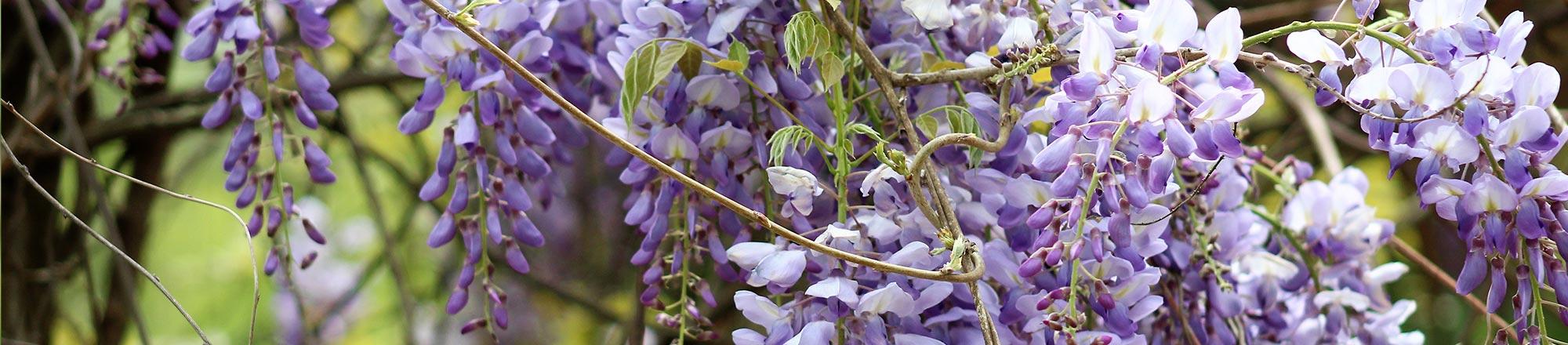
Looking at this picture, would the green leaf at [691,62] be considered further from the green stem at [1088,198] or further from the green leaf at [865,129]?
the green stem at [1088,198]

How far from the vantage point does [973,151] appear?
68 cm

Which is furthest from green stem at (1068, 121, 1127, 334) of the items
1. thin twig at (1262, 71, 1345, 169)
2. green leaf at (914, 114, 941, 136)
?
thin twig at (1262, 71, 1345, 169)

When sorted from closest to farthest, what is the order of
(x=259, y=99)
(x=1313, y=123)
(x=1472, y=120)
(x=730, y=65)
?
(x=1472, y=120), (x=730, y=65), (x=259, y=99), (x=1313, y=123)

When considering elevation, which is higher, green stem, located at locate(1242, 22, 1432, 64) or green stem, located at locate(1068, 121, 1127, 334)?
green stem, located at locate(1242, 22, 1432, 64)

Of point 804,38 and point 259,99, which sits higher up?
point 804,38

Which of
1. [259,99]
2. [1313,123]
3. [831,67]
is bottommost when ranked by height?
[1313,123]

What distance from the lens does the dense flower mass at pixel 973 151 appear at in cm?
58

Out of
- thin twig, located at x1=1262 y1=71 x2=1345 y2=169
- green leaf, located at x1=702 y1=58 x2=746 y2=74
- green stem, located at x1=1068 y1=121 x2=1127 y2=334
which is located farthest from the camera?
thin twig, located at x1=1262 y1=71 x2=1345 y2=169

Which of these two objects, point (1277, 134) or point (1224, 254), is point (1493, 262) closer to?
point (1224, 254)

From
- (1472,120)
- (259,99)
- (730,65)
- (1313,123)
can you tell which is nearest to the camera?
(1472,120)

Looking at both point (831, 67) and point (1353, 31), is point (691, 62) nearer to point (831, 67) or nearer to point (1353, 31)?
point (831, 67)

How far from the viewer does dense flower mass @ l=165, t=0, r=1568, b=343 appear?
58cm

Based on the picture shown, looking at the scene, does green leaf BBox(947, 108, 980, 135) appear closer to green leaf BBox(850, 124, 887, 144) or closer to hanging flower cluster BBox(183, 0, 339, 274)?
green leaf BBox(850, 124, 887, 144)

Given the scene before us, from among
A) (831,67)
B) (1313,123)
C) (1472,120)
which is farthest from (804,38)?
(1313,123)
